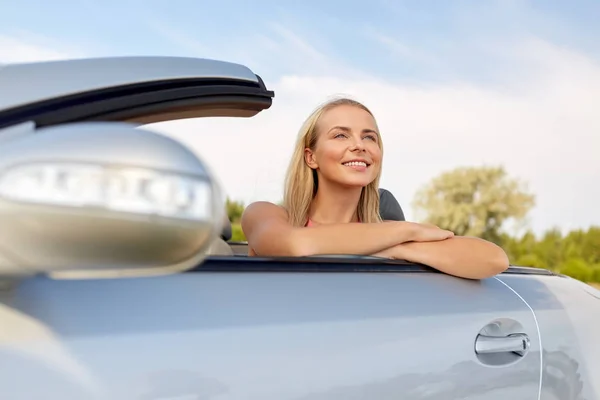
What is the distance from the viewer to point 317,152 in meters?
2.75

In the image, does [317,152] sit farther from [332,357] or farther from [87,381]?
[87,381]

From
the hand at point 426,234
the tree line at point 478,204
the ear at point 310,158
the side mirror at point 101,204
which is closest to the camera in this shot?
the side mirror at point 101,204

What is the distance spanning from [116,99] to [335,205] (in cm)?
157

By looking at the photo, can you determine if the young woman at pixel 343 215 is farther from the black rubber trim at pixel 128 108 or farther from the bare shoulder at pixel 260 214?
the black rubber trim at pixel 128 108

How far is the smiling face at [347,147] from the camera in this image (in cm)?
256

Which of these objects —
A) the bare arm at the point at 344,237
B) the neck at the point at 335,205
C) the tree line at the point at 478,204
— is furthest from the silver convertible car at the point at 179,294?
the tree line at the point at 478,204

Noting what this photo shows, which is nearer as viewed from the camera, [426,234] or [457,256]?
[457,256]

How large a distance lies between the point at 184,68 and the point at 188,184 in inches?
26.0

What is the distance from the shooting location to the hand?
2.00m

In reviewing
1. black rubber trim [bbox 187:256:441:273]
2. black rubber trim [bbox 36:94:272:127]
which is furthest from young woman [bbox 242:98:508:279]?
black rubber trim [bbox 36:94:272:127]

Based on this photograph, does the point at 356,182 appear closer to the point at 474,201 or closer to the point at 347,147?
the point at 347,147

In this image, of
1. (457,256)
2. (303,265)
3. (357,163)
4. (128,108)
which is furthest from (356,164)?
(128,108)

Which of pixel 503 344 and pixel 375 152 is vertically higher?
pixel 375 152

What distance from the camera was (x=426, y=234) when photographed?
2.02m
